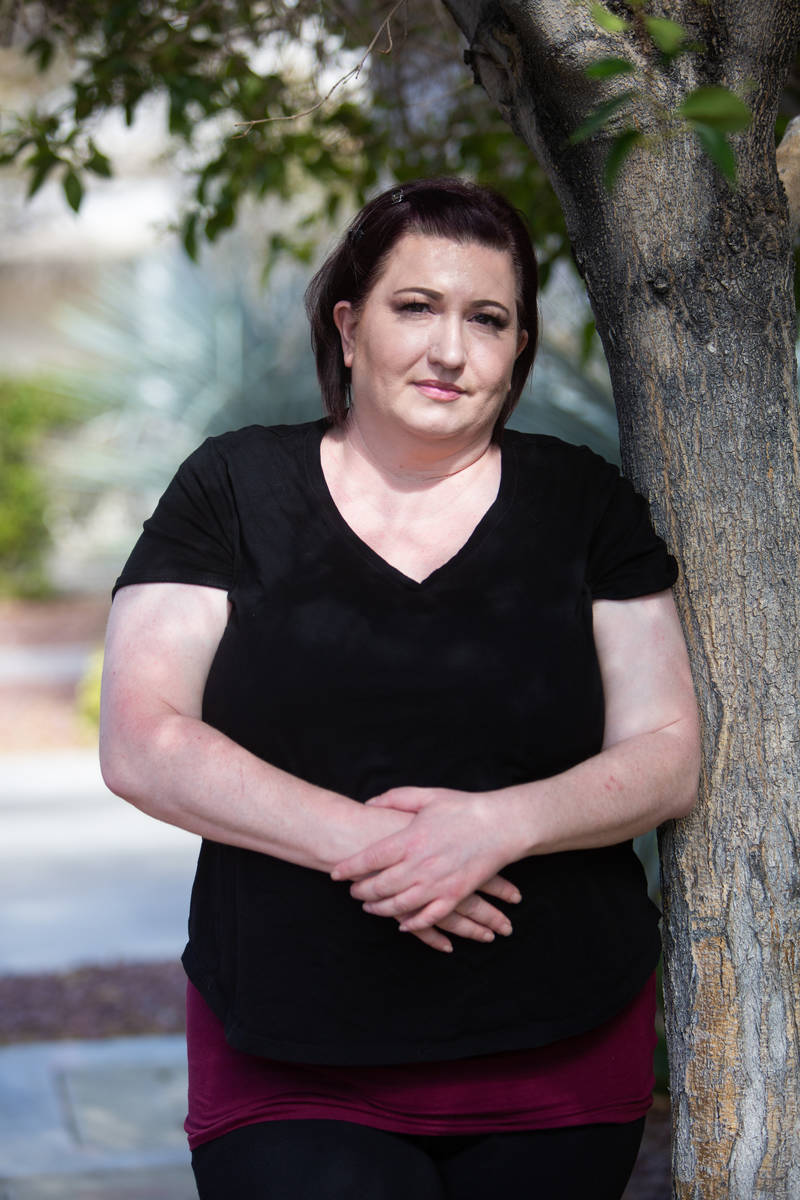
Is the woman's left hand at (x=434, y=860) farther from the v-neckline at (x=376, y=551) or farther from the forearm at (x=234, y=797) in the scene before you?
the v-neckline at (x=376, y=551)

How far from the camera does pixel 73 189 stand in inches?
126

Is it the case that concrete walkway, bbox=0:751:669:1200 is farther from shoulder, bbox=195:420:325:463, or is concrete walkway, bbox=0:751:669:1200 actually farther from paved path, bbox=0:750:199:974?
shoulder, bbox=195:420:325:463

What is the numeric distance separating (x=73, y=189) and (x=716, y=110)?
226 centimetres

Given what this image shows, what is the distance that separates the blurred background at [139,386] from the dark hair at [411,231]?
0.74 meters

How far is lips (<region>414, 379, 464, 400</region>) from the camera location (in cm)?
208

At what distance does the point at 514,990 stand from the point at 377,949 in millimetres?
203

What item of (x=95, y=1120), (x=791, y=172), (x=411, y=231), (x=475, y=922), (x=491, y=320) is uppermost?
Result: (x=791, y=172)

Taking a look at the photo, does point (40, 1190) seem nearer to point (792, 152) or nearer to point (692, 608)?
point (692, 608)

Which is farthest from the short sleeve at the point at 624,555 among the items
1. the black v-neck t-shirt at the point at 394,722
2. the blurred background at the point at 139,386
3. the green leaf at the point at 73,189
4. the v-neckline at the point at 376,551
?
the green leaf at the point at 73,189

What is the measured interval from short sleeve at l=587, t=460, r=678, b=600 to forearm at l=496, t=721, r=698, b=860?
0.70ft

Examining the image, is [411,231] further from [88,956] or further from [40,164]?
[88,956]

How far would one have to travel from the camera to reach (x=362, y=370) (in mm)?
2168

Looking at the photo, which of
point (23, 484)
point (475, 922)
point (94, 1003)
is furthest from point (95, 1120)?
point (23, 484)

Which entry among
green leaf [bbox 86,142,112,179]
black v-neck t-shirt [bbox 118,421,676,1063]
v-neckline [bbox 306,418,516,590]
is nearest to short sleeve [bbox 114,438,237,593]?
black v-neck t-shirt [bbox 118,421,676,1063]
